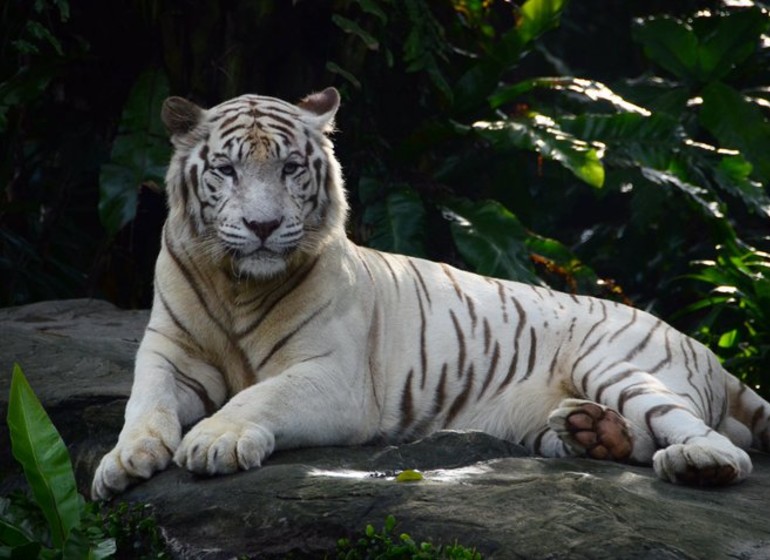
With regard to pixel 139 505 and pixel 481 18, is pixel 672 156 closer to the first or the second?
pixel 481 18

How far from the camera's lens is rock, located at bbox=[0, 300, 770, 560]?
3234 mm

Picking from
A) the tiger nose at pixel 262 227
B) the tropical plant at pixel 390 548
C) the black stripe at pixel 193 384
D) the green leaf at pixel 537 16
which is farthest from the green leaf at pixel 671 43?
the tropical plant at pixel 390 548

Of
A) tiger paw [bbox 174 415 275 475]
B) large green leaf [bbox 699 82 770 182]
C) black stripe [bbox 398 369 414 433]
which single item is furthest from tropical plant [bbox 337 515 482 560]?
large green leaf [bbox 699 82 770 182]

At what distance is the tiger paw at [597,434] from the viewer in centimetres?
412

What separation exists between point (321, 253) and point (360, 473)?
104cm

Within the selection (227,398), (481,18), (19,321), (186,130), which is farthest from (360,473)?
(481,18)

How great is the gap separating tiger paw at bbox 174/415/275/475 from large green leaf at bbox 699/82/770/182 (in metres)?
5.46

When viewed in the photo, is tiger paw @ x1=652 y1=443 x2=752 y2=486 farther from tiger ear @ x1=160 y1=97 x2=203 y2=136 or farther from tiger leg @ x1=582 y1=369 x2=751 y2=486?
tiger ear @ x1=160 y1=97 x2=203 y2=136

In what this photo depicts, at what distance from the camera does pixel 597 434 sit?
417cm

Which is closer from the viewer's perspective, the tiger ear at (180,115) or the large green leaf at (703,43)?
the tiger ear at (180,115)

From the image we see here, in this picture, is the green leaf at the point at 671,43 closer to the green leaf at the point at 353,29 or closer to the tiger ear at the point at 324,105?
the green leaf at the point at 353,29

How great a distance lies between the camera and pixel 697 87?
9156mm

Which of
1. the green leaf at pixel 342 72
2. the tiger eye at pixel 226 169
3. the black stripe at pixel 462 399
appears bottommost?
the black stripe at pixel 462 399

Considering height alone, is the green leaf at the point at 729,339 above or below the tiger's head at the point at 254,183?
below
